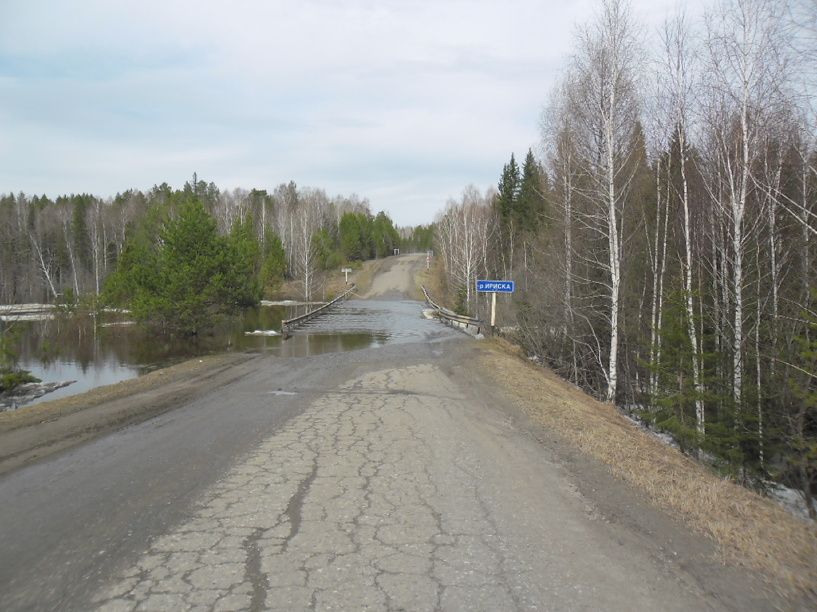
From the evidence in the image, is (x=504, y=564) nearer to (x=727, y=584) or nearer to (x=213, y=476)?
(x=727, y=584)

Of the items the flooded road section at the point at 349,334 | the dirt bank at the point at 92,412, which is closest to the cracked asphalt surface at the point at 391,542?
the dirt bank at the point at 92,412

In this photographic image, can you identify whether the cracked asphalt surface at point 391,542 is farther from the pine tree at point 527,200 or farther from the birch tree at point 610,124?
the pine tree at point 527,200

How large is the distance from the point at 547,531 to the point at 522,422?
4200mm

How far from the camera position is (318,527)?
4.51 metres

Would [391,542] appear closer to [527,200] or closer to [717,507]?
[717,507]

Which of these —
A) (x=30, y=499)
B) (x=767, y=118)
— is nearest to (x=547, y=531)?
(x=30, y=499)

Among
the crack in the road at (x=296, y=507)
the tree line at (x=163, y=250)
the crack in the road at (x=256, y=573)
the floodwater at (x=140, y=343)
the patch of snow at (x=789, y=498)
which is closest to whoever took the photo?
the crack in the road at (x=256, y=573)

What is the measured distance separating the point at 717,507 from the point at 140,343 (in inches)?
1142

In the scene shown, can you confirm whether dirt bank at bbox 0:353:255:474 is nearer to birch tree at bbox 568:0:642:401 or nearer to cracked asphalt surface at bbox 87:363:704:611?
cracked asphalt surface at bbox 87:363:704:611

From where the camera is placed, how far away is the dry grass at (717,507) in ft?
12.6

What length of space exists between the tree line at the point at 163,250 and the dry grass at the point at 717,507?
79.2ft

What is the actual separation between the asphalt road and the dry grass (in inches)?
23.8

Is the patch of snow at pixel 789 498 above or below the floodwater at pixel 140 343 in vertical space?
below

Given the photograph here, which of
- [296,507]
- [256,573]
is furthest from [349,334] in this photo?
[256,573]
